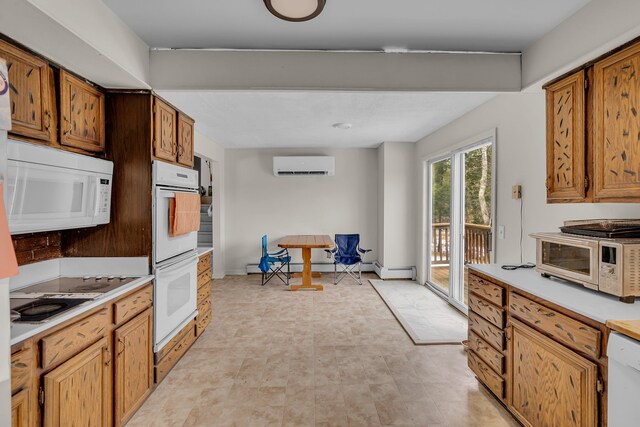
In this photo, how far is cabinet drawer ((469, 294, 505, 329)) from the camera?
1.94 metres

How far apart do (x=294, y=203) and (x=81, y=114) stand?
393 centimetres

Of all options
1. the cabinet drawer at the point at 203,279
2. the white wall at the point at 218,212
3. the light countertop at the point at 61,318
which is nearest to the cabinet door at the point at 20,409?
the light countertop at the point at 61,318

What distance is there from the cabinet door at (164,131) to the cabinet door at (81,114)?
0.35m

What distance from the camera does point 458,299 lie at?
390cm

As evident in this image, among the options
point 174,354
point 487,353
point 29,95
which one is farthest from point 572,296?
point 29,95

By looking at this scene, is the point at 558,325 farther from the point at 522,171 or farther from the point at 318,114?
the point at 318,114

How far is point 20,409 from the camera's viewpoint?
1209 millimetres

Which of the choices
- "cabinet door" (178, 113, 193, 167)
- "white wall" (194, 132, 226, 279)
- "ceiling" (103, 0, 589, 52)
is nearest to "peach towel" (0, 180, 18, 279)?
"ceiling" (103, 0, 589, 52)

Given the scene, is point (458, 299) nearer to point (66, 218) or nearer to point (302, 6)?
point (302, 6)

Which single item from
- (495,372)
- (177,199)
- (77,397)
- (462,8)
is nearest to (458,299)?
(495,372)

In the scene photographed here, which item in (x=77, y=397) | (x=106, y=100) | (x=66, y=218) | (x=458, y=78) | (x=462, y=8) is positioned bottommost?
(x=77, y=397)

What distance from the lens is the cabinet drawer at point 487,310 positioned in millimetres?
1938

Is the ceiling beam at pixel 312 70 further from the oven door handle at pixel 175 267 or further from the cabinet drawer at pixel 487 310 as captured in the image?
the cabinet drawer at pixel 487 310

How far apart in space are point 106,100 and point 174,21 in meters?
0.79
